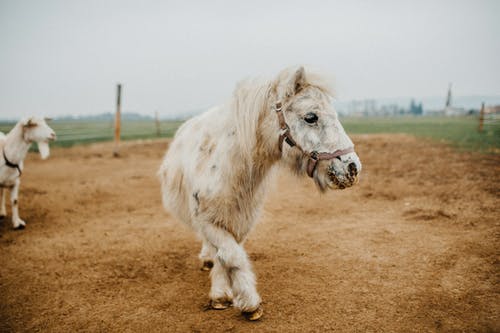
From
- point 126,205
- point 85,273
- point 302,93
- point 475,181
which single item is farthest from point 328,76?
point 475,181

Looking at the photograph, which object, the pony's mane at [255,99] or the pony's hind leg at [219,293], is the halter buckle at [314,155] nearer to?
the pony's mane at [255,99]

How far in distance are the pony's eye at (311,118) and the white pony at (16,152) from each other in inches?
240

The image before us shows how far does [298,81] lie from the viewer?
2.65m

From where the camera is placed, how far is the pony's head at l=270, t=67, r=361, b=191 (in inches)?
96.3

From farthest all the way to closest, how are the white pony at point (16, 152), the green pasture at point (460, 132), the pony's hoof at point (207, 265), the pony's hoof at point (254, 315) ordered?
the green pasture at point (460, 132)
the white pony at point (16, 152)
the pony's hoof at point (207, 265)
the pony's hoof at point (254, 315)

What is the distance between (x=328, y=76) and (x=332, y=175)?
856mm

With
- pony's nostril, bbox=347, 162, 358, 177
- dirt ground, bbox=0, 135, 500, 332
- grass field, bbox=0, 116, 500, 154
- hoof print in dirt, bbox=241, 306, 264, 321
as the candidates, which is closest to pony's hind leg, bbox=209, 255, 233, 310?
dirt ground, bbox=0, 135, 500, 332

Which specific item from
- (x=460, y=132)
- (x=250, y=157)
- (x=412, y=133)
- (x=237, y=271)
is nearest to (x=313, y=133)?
(x=250, y=157)

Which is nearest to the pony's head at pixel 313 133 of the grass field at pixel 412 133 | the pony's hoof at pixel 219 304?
the pony's hoof at pixel 219 304

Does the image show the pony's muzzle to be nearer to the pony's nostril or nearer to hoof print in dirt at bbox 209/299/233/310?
the pony's nostril

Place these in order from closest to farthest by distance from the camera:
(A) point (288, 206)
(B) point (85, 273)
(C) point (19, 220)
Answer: (B) point (85, 273) < (C) point (19, 220) < (A) point (288, 206)

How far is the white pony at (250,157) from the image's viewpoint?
2.55 metres

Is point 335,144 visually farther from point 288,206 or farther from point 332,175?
point 288,206

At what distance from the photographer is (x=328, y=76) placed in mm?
2674
